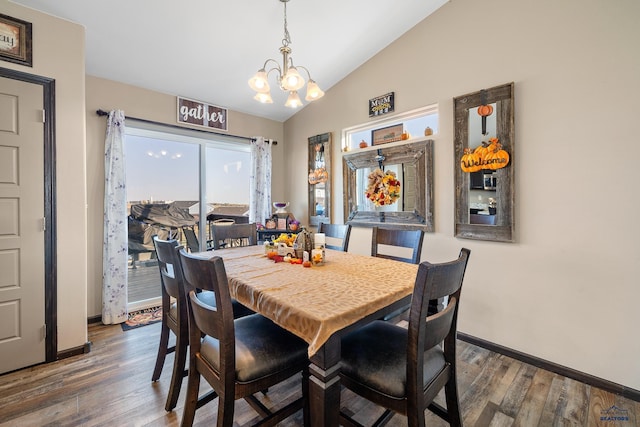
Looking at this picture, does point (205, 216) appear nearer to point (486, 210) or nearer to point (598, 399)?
point (486, 210)

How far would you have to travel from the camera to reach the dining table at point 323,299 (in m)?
1.01

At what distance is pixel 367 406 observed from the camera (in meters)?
1.68

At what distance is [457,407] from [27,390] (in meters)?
2.63

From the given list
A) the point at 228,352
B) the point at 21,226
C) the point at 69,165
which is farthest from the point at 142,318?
the point at 228,352

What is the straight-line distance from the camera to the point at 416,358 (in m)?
1.02

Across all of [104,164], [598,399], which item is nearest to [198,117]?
[104,164]

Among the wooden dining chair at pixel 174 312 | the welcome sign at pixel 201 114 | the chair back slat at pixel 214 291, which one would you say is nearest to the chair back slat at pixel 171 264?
the wooden dining chair at pixel 174 312

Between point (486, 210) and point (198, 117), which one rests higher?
point (198, 117)

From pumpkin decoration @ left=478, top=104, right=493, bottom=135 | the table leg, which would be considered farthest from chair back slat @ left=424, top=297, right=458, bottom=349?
pumpkin decoration @ left=478, top=104, right=493, bottom=135

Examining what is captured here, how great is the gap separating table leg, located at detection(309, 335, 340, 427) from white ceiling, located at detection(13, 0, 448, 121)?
2512 millimetres

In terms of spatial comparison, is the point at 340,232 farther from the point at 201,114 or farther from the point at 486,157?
the point at 201,114

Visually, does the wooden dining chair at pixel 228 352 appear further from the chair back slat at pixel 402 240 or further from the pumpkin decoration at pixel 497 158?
the pumpkin decoration at pixel 497 158

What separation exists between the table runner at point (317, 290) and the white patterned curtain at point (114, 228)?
1608mm

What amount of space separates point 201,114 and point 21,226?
2.06 m
